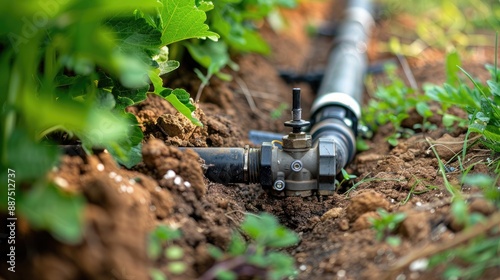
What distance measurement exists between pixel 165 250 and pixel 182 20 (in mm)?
1001

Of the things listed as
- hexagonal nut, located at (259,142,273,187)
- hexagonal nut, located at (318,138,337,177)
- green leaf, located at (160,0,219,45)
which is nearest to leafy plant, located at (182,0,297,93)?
green leaf, located at (160,0,219,45)

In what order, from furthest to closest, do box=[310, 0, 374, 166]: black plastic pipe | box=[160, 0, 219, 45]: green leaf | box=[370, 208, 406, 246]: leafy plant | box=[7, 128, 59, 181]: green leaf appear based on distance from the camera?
box=[310, 0, 374, 166]: black plastic pipe < box=[160, 0, 219, 45]: green leaf < box=[370, 208, 406, 246]: leafy plant < box=[7, 128, 59, 181]: green leaf

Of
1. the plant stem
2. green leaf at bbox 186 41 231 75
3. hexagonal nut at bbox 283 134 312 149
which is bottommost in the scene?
the plant stem

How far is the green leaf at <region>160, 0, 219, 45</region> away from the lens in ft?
7.30

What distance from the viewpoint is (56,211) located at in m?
1.31

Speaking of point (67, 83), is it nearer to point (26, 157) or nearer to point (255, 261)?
point (26, 157)

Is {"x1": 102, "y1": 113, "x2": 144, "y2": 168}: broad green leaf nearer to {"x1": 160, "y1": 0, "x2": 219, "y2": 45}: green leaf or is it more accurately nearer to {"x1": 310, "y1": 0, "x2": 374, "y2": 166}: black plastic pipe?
{"x1": 160, "y1": 0, "x2": 219, "y2": 45}: green leaf

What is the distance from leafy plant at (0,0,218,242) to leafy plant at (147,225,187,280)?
21cm

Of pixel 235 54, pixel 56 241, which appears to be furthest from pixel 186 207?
pixel 235 54

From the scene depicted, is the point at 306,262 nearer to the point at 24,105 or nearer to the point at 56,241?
the point at 56,241

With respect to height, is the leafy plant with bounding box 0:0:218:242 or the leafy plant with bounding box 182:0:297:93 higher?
the leafy plant with bounding box 182:0:297:93

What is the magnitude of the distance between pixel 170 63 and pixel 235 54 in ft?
5.20

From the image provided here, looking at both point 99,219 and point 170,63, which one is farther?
point 170,63

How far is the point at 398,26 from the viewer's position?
5746mm
